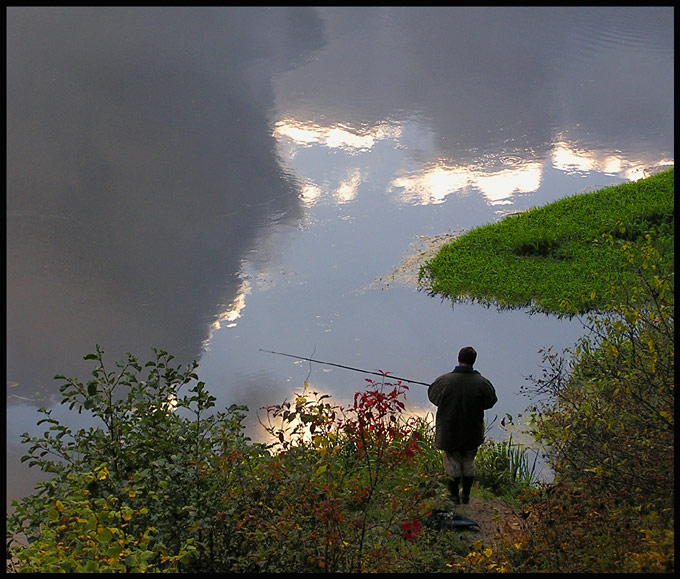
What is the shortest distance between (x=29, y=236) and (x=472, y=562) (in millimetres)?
7267

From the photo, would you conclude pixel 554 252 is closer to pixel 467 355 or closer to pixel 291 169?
pixel 291 169

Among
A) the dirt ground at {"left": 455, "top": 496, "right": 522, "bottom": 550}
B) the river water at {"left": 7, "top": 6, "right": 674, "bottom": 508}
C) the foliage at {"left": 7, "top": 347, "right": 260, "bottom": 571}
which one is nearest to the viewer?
the foliage at {"left": 7, "top": 347, "right": 260, "bottom": 571}

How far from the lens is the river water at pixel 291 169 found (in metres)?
7.68

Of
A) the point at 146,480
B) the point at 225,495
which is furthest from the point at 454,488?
the point at 146,480

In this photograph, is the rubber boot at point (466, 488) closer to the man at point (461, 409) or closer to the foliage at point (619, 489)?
the man at point (461, 409)

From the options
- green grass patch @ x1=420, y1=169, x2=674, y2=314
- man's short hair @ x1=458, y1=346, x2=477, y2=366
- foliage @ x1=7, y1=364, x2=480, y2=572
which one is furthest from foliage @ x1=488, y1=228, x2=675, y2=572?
green grass patch @ x1=420, y1=169, x2=674, y2=314

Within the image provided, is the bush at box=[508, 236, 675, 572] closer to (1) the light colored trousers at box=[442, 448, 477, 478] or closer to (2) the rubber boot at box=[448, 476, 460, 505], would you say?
(1) the light colored trousers at box=[442, 448, 477, 478]

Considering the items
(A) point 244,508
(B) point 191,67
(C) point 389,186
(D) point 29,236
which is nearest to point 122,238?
(D) point 29,236

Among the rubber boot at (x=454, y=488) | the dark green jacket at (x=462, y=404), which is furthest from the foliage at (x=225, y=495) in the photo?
the rubber boot at (x=454, y=488)

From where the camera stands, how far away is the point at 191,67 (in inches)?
543

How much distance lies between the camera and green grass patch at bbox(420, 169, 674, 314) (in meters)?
8.55

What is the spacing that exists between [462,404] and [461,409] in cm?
3

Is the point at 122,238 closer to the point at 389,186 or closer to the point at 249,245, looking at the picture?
the point at 249,245

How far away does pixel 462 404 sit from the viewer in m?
5.08
